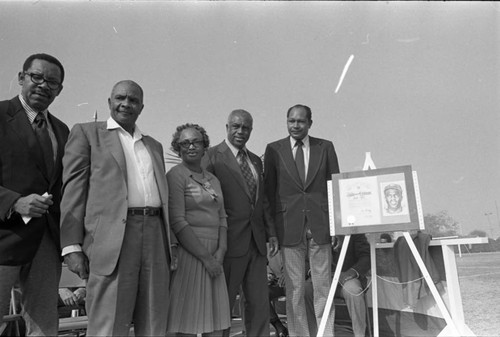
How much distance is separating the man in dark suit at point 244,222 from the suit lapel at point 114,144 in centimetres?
93

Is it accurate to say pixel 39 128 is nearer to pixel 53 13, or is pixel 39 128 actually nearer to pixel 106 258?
pixel 106 258

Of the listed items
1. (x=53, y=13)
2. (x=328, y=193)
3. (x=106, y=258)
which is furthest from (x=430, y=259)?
(x=53, y=13)

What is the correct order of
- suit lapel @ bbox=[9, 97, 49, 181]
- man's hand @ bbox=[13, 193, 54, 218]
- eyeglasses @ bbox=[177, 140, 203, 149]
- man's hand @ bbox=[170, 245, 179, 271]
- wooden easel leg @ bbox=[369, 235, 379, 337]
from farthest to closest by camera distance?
wooden easel leg @ bbox=[369, 235, 379, 337] → eyeglasses @ bbox=[177, 140, 203, 149] → man's hand @ bbox=[170, 245, 179, 271] → suit lapel @ bbox=[9, 97, 49, 181] → man's hand @ bbox=[13, 193, 54, 218]

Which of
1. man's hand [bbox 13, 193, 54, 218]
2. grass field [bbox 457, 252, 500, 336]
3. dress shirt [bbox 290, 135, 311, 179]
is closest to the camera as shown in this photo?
man's hand [bbox 13, 193, 54, 218]

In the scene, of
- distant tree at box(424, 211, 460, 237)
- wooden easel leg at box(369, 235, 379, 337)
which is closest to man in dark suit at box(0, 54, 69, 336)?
wooden easel leg at box(369, 235, 379, 337)

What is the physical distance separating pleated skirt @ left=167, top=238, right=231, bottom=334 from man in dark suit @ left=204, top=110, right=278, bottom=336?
23cm

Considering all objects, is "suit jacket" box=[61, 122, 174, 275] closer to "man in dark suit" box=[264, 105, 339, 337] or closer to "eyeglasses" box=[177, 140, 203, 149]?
"eyeglasses" box=[177, 140, 203, 149]

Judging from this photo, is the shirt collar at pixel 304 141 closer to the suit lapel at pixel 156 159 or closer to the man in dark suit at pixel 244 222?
the man in dark suit at pixel 244 222

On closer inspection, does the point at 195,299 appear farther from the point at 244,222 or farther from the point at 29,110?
the point at 29,110

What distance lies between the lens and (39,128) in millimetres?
2045

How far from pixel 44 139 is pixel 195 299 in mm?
1186

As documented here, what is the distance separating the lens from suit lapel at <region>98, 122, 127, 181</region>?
1974mm

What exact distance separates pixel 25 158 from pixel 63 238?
43 centimetres

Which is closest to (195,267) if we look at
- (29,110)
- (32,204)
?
(32,204)
